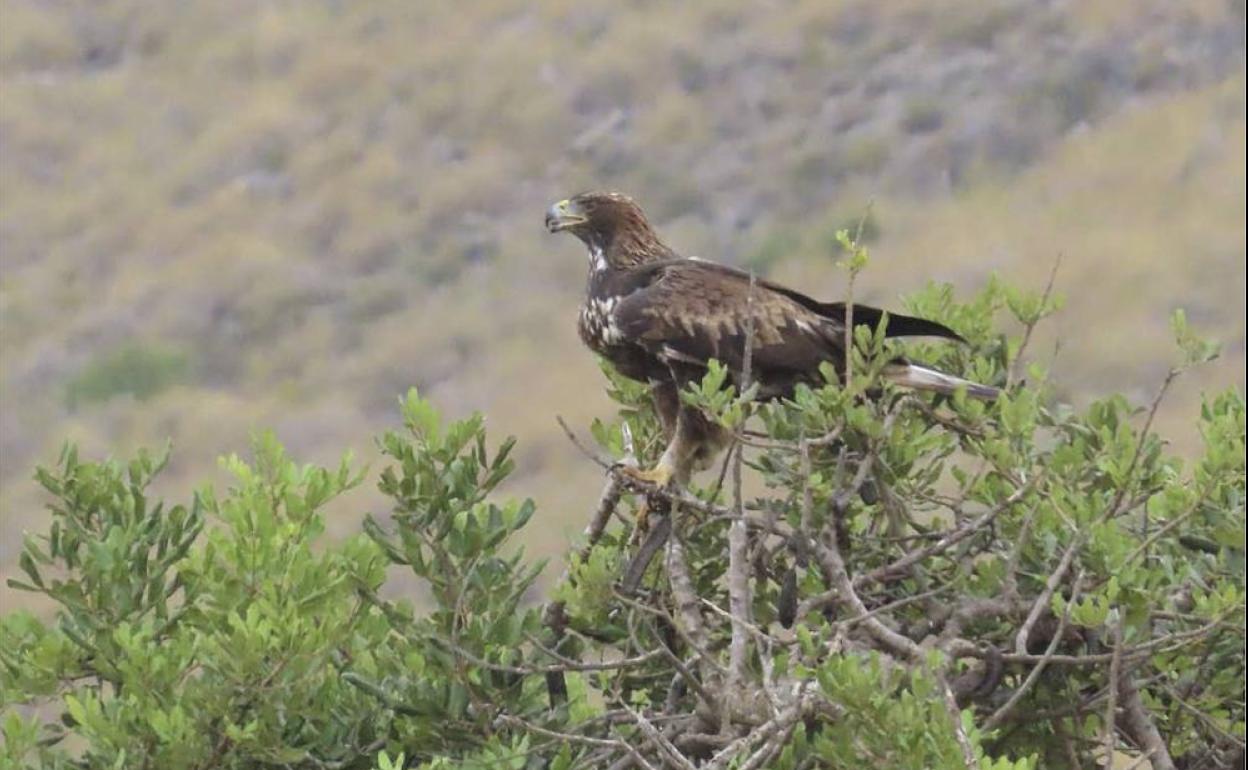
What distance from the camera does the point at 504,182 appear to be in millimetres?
34094

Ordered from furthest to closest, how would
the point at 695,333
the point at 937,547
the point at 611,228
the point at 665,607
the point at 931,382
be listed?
the point at 611,228, the point at 695,333, the point at 931,382, the point at 665,607, the point at 937,547

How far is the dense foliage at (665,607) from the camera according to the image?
4508 mm

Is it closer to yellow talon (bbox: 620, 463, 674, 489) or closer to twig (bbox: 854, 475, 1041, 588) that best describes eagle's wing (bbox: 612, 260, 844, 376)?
yellow talon (bbox: 620, 463, 674, 489)

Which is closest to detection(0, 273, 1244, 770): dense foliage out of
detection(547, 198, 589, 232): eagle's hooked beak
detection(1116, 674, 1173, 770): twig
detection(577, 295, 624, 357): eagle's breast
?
detection(1116, 674, 1173, 770): twig

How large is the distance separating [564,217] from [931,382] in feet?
6.52

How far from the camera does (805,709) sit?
420cm

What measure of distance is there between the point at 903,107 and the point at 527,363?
8.89 metres

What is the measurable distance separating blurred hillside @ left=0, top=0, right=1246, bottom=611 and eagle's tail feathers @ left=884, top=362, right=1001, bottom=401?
1825cm

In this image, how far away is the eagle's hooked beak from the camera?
7105 millimetres

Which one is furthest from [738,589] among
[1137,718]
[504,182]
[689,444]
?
[504,182]

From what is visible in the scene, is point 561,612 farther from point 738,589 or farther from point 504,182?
point 504,182

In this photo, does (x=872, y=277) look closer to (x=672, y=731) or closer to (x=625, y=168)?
(x=625, y=168)

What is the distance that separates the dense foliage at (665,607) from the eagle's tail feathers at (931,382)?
165 mm

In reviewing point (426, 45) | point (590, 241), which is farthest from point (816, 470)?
point (426, 45)
